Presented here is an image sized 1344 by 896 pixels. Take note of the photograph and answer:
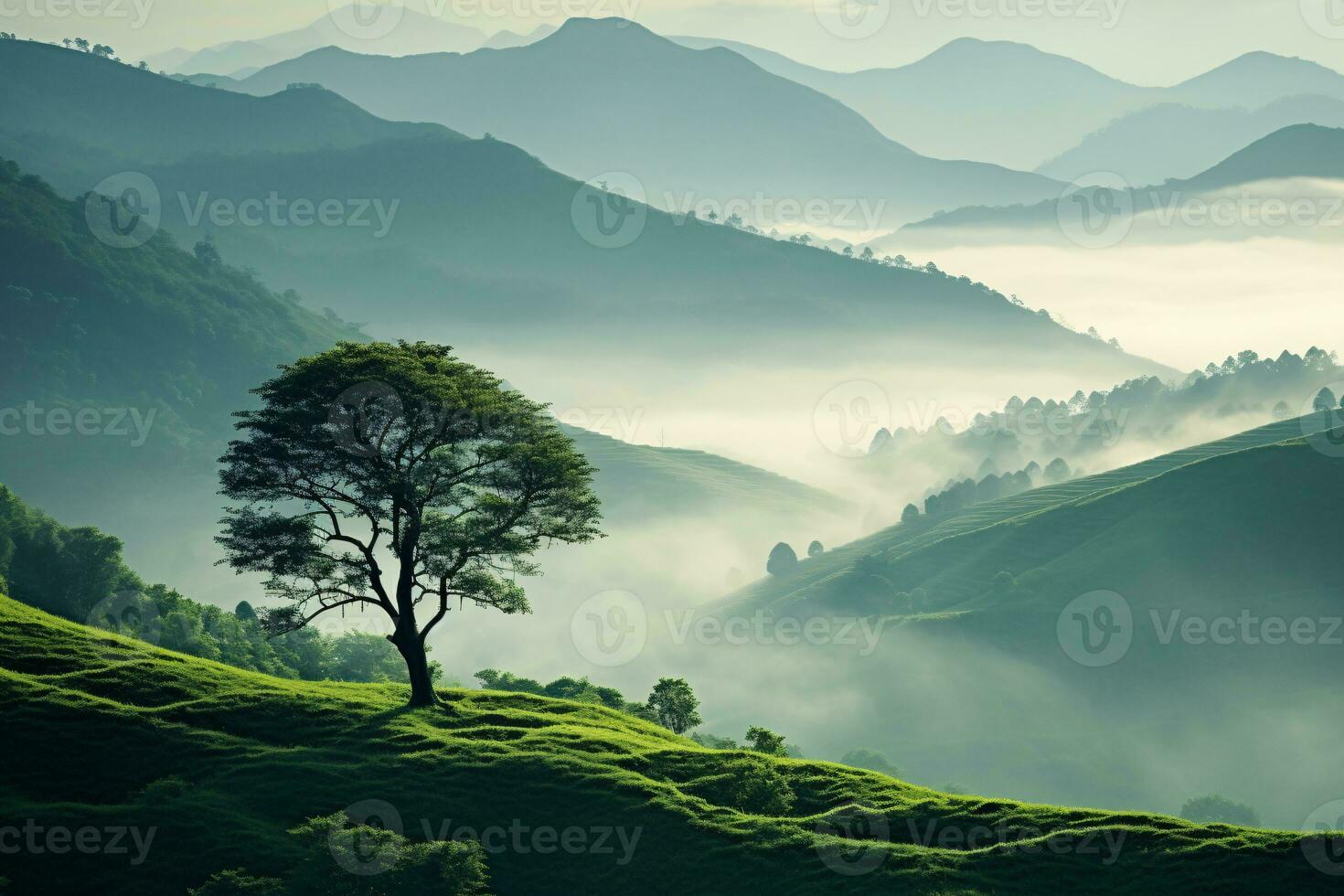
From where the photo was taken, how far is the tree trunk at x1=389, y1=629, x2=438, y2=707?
68.4 meters

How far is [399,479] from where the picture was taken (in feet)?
224

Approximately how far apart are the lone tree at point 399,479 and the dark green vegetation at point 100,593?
7028 centimetres

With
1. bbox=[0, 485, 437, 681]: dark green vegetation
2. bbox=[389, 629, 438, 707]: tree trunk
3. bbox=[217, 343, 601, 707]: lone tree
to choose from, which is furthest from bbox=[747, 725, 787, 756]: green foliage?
bbox=[0, 485, 437, 681]: dark green vegetation

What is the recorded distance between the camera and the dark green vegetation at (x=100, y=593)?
13738 centimetres

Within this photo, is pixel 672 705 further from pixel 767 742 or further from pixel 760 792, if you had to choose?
pixel 760 792

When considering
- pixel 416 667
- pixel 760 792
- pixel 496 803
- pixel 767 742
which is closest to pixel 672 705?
pixel 767 742

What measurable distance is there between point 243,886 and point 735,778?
25742 mm

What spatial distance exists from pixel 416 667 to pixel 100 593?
307 ft

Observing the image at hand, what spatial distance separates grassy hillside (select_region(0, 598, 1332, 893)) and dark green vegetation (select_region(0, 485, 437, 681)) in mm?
74986

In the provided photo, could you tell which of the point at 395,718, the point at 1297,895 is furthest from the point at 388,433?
the point at 1297,895

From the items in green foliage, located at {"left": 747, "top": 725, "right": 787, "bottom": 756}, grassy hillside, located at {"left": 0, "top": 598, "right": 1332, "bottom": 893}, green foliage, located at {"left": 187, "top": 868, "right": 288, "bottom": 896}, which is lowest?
green foliage, located at {"left": 187, "top": 868, "right": 288, "bottom": 896}

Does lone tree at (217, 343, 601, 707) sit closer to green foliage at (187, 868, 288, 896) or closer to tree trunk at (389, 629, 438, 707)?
tree trunk at (389, 629, 438, 707)

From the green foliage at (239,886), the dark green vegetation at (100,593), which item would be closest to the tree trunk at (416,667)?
the green foliage at (239,886)

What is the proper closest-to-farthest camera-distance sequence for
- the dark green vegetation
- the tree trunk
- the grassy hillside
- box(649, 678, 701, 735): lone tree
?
the grassy hillside, the tree trunk, box(649, 678, 701, 735): lone tree, the dark green vegetation
